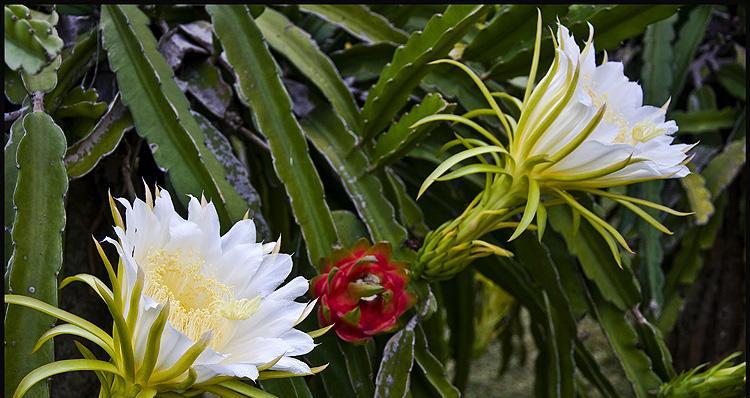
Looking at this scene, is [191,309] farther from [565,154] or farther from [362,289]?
[565,154]

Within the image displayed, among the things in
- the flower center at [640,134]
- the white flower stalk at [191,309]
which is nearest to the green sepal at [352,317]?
the white flower stalk at [191,309]

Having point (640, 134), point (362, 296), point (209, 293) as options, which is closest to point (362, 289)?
point (362, 296)

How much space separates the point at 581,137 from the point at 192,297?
1.07 feet

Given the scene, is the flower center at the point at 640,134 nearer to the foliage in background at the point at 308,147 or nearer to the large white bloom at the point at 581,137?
the large white bloom at the point at 581,137

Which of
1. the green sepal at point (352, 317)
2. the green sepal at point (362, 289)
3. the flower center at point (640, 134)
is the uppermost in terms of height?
the flower center at point (640, 134)

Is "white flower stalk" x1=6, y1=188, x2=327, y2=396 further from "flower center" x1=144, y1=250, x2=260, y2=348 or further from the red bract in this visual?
the red bract

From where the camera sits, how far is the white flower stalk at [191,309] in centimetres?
50

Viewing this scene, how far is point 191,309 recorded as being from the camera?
1.85ft

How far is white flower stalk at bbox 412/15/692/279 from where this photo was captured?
0.64m

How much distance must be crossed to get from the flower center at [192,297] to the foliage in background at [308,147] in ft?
0.35

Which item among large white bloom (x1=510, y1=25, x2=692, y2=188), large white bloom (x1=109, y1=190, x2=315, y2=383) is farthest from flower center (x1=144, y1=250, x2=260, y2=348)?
large white bloom (x1=510, y1=25, x2=692, y2=188)

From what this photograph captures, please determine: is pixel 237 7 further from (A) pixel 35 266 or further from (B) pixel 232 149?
(A) pixel 35 266

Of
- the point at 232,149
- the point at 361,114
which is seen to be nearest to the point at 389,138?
the point at 361,114

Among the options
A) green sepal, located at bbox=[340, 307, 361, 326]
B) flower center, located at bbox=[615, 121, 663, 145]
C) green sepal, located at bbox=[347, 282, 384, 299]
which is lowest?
green sepal, located at bbox=[340, 307, 361, 326]
